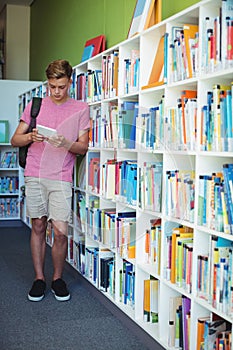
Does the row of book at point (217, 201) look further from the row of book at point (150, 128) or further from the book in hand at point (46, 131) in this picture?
the book in hand at point (46, 131)

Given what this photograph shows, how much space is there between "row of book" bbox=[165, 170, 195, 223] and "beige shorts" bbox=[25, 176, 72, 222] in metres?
1.08

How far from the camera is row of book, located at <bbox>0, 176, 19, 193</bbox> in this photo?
6.44m

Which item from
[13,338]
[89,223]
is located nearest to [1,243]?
[89,223]

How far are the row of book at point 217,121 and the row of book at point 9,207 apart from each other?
4.50 m

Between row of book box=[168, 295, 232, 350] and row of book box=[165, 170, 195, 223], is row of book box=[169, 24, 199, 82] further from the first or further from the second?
row of book box=[168, 295, 232, 350]

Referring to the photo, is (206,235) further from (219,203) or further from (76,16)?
(76,16)

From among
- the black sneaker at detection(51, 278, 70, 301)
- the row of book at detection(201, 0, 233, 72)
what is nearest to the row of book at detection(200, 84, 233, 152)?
the row of book at detection(201, 0, 233, 72)

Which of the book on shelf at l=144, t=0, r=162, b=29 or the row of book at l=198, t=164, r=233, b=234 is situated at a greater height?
the book on shelf at l=144, t=0, r=162, b=29

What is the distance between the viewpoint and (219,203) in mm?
2164

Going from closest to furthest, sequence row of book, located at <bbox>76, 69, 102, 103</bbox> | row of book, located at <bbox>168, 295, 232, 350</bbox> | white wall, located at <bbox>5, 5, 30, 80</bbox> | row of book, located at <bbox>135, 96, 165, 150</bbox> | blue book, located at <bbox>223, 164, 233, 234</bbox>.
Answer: blue book, located at <bbox>223, 164, 233, 234</bbox>, row of book, located at <bbox>168, 295, 232, 350</bbox>, row of book, located at <bbox>135, 96, 165, 150</bbox>, row of book, located at <bbox>76, 69, 102, 103</bbox>, white wall, located at <bbox>5, 5, 30, 80</bbox>

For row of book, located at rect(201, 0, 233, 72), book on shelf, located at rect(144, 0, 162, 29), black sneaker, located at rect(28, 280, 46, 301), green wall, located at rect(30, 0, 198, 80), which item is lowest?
black sneaker, located at rect(28, 280, 46, 301)

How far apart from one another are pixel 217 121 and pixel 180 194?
0.47m

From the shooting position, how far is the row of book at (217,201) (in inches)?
82.7

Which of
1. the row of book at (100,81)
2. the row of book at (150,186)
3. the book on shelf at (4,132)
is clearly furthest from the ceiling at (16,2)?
the row of book at (150,186)
